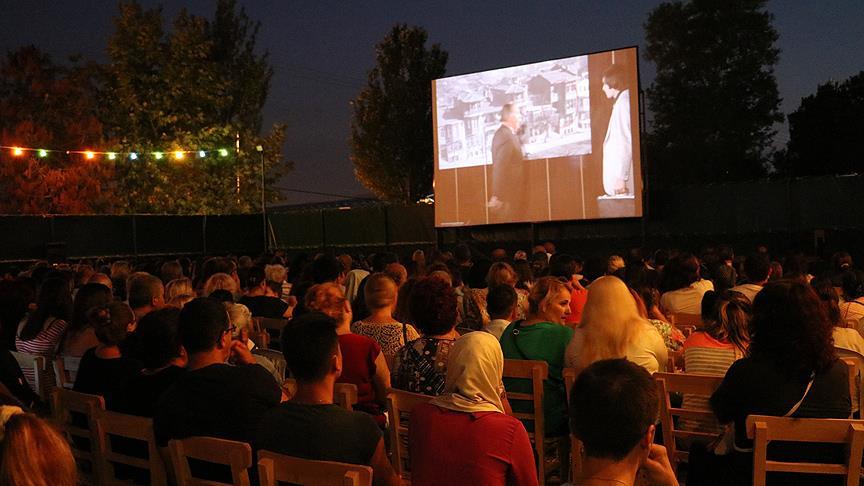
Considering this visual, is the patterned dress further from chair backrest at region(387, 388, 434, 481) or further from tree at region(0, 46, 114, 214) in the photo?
tree at region(0, 46, 114, 214)

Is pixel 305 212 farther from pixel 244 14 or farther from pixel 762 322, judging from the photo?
pixel 762 322

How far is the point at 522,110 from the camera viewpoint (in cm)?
1636

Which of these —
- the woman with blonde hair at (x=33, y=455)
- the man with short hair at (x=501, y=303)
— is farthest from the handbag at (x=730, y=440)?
the woman with blonde hair at (x=33, y=455)

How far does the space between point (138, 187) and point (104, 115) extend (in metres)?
3.25

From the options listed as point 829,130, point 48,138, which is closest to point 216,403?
point 48,138

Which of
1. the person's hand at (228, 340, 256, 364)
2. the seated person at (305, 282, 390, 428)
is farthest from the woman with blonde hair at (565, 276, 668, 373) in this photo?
the person's hand at (228, 340, 256, 364)

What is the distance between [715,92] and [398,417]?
34759mm

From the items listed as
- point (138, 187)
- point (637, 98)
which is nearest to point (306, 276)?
point (637, 98)

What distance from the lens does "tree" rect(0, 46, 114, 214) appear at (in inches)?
1088

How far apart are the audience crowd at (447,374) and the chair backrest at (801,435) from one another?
102mm

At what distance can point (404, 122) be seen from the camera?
106 feet

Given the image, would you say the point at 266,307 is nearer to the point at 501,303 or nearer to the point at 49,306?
the point at 49,306

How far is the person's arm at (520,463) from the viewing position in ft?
9.13

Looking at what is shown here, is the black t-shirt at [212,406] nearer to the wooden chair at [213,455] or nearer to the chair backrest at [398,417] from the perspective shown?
the wooden chair at [213,455]
